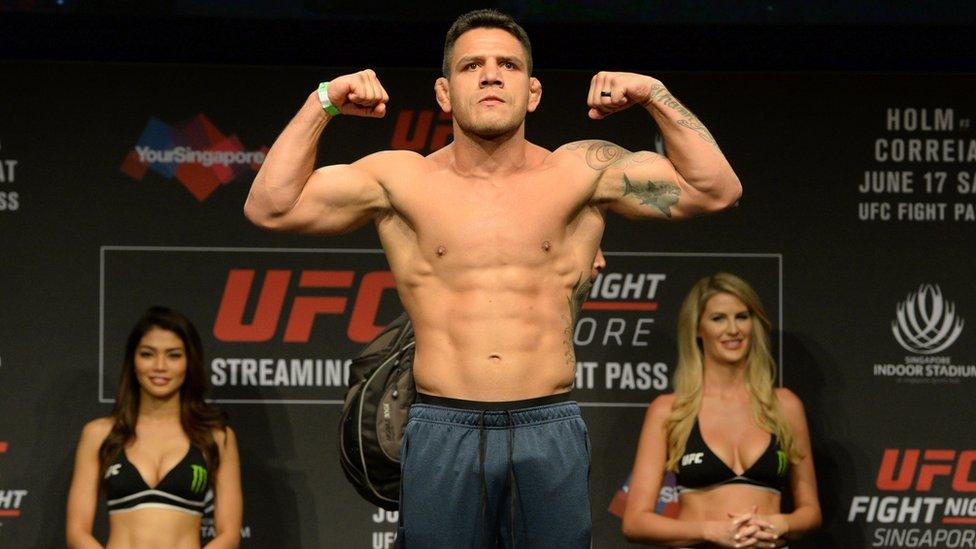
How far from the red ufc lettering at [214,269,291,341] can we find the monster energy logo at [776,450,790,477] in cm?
182

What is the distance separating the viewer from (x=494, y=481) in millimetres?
2766

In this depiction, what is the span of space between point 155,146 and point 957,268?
2944 millimetres

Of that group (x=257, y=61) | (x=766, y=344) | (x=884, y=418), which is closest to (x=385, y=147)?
(x=257, y=61)

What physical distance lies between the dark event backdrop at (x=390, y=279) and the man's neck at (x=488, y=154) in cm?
209

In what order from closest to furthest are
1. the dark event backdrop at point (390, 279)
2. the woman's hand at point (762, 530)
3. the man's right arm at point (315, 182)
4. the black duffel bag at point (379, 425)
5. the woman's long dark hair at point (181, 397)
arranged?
the man's right arm at point (315, 182) → the black duffel bag at point (379, 425) → the woman's hand at point (762, 530) → the woman's long dark hair at point (181, 397) → the dark event backdrop at point (390, 279)

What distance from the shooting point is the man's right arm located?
9.49 ft

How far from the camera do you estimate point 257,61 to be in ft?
16.4

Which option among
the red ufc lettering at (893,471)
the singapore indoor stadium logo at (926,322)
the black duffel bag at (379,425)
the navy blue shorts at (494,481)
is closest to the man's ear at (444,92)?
the navy blue shorts at (494,481)

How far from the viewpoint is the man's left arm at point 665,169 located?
293cm

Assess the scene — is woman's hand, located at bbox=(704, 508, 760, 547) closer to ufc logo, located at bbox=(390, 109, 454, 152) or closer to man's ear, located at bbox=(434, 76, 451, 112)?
ufc logo, located at bbox=(390, 109, 454, 152)

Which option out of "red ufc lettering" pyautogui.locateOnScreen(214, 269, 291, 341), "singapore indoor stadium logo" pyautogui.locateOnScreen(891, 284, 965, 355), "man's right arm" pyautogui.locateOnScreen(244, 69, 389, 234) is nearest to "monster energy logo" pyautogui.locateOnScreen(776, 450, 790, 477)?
"singapore indoor stadium logo" pyautogui.locateOnScreen(891, 284, 965, 355)

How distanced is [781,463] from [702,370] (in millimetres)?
401

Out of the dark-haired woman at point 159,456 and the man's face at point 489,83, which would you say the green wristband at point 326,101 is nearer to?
the man's face at point 489,83

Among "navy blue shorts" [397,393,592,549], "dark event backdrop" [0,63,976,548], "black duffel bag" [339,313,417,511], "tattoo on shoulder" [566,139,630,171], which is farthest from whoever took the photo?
"dark event backdrop" [0,63,976,548]
